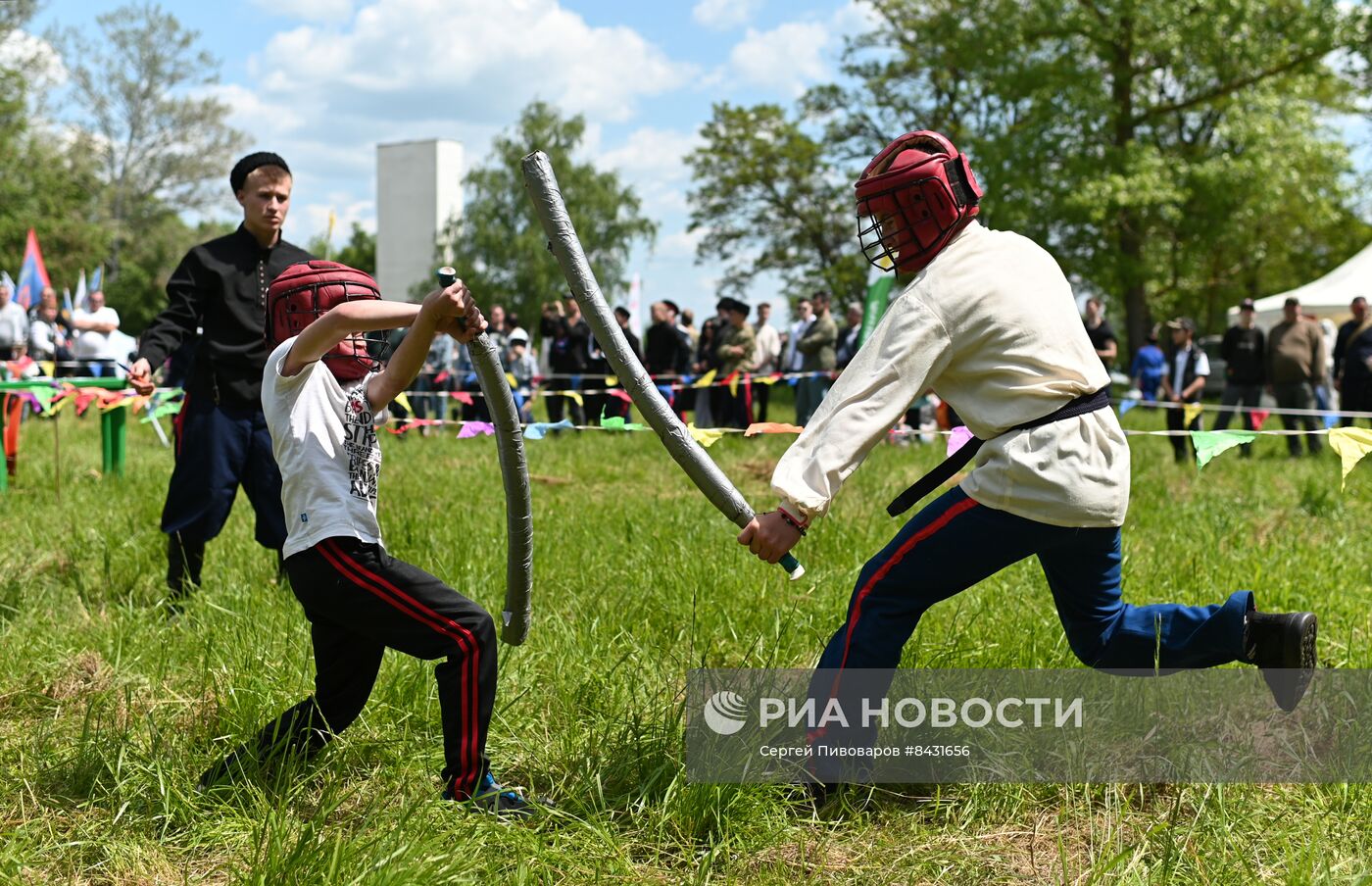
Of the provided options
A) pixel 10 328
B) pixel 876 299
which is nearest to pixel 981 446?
pixel 876 299

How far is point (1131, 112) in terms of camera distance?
25688 millimetres

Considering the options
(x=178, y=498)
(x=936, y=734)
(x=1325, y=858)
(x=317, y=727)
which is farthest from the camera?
(x=178, y=498)

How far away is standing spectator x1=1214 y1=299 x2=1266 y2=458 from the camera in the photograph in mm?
13016

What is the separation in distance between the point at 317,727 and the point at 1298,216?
35645mm

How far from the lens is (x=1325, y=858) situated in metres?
2.76

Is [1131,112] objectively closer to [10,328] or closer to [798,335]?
[798,335]

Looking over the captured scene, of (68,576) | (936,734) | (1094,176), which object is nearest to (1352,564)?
(936,734)

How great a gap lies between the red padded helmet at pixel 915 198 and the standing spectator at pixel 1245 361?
1102 cm

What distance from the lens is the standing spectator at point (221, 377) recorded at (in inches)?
190

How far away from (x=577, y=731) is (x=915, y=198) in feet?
5.74

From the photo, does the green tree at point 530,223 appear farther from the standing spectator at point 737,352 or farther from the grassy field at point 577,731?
the grassy field at point 577,731

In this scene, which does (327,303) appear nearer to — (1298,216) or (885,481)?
(885,481)

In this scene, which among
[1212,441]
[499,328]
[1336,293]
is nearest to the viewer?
[1212,441]

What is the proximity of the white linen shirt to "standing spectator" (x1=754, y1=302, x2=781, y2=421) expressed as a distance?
12.3 metres
